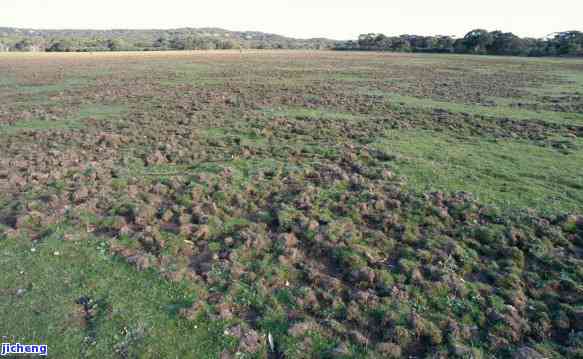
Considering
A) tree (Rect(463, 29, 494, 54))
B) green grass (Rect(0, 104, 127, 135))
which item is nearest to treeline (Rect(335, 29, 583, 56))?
tree (Rect(463, 29, 494, 54))

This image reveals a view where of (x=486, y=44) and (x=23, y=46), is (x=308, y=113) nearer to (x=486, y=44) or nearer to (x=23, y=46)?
(x=486, y=44)

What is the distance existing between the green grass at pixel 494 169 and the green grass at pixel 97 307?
934 cm

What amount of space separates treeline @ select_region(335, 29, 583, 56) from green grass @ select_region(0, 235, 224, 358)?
11777cm

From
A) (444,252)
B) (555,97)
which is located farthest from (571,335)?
(555,97)

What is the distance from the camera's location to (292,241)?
9.45 meters

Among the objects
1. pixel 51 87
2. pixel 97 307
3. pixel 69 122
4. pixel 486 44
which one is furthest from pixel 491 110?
pixel 486 44

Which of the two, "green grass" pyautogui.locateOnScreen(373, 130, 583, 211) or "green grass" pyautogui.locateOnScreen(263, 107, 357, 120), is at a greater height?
"green grass" pyautogui.locateOnScreen(263, 107, 357, 120)

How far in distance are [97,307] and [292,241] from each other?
4680 mm

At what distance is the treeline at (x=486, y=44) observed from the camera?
96.4 m

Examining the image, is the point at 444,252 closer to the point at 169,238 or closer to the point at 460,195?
the point at 460,195

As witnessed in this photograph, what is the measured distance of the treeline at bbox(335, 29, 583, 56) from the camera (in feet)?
316

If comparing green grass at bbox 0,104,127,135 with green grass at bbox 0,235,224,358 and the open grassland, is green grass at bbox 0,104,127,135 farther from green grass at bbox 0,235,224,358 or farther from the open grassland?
green grass at bbox 0,235,224,358

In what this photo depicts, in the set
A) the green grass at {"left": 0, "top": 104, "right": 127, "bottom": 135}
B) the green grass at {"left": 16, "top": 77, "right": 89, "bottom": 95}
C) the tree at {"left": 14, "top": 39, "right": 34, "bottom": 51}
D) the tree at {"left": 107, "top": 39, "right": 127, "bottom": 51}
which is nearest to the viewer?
the green grass at {"left": 0, "top": 104, "right": 127, "bottom": 135}

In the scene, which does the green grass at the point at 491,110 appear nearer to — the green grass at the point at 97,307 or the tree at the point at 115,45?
the green grass at the point at 97,307
